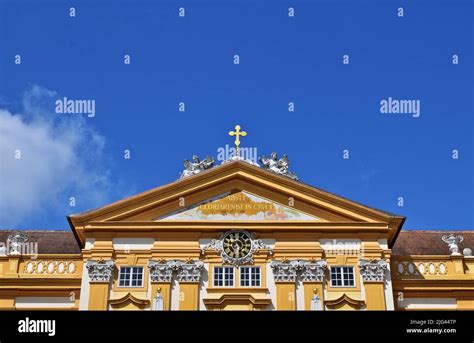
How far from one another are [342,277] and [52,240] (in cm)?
1687

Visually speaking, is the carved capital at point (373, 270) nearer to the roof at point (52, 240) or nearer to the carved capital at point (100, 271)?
the carved capital at point (100, 271)

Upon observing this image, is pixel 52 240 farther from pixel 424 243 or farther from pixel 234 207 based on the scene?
pixel 424 243

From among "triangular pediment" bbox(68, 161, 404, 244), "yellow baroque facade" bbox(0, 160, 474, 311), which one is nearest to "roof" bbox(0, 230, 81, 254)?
"yellow baroque facade" bbox(0, 160, 474, 311)

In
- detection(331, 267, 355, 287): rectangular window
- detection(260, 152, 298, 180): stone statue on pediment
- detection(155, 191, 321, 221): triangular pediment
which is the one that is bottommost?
detection(331, 267, 355, 287): rectangular window

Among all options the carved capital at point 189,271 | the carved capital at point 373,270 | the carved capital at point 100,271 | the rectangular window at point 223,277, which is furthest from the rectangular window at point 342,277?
the carved capital at point 100,271

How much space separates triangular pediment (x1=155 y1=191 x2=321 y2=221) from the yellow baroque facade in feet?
0.15

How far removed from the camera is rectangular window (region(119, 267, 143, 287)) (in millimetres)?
32031

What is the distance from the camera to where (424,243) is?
40.8 meters

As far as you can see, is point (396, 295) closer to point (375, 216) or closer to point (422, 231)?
point (375, 216)

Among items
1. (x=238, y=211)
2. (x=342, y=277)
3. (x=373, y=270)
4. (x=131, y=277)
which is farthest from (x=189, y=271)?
(x=373, y=270)

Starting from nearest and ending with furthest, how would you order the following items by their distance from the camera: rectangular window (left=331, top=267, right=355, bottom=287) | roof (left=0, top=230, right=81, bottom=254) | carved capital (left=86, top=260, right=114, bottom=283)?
carved capital (left=86, top=260, right=114, bottom=283) < rectangular window (left=331, top=267, right=355, bottom=287) < roof (left=0, top=230, right=81, bottom=254)

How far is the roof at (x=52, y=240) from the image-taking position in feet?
128

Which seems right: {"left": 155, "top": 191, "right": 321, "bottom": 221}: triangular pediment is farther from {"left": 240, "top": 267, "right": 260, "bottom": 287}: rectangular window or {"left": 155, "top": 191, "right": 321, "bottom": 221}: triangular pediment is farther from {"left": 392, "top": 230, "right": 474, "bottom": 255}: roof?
{"left": 392, "top": 230, "right": 474, "bottom": 255}: roof
